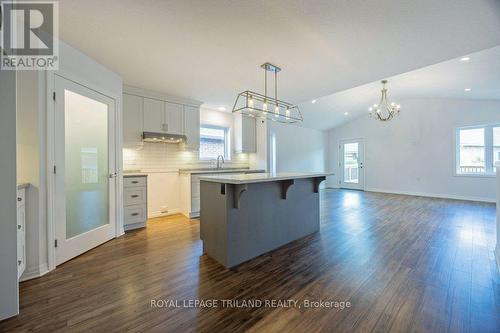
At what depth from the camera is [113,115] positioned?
320 cm

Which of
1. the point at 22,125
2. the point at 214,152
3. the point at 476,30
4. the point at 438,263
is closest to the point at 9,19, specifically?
the point at 22,125

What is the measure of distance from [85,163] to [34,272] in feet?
4.27

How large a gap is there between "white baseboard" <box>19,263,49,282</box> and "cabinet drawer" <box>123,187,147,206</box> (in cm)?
137

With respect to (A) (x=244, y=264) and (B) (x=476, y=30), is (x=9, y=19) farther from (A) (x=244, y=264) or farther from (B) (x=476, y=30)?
(B) (x=476, y=30)

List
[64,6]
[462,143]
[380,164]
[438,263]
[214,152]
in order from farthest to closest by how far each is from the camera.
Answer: [380,164] < [462,143] < [214,152] < [438,263] < [64,6]

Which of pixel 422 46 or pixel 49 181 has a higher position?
pixel 422 46

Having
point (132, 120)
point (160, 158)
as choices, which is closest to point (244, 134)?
point (160, 158)

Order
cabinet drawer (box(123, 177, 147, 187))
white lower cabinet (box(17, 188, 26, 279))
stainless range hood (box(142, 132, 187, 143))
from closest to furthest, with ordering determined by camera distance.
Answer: white lower cabinet (box(17, 188, 26, 279)) → cabinet drawer (box(123, 177, 147, 187)) → stainless range hood (box(142, 132, 187, 143))

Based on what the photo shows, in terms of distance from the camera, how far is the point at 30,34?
2074 millimetres

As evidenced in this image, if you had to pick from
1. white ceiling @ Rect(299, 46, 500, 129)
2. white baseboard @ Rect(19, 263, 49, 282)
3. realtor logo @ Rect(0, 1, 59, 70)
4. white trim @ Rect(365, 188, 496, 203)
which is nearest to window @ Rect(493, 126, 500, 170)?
white ceiling @ Rect(299, 46, 500, 129)

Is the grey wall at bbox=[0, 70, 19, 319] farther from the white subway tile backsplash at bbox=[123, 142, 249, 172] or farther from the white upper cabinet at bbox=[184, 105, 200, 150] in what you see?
the white upper cabinet at bbox=[184, 105, 200, 150]

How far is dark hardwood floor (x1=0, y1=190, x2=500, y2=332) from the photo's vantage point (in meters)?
1.48

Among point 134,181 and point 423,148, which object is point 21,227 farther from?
point 423,148

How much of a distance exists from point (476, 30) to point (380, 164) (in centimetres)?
625
